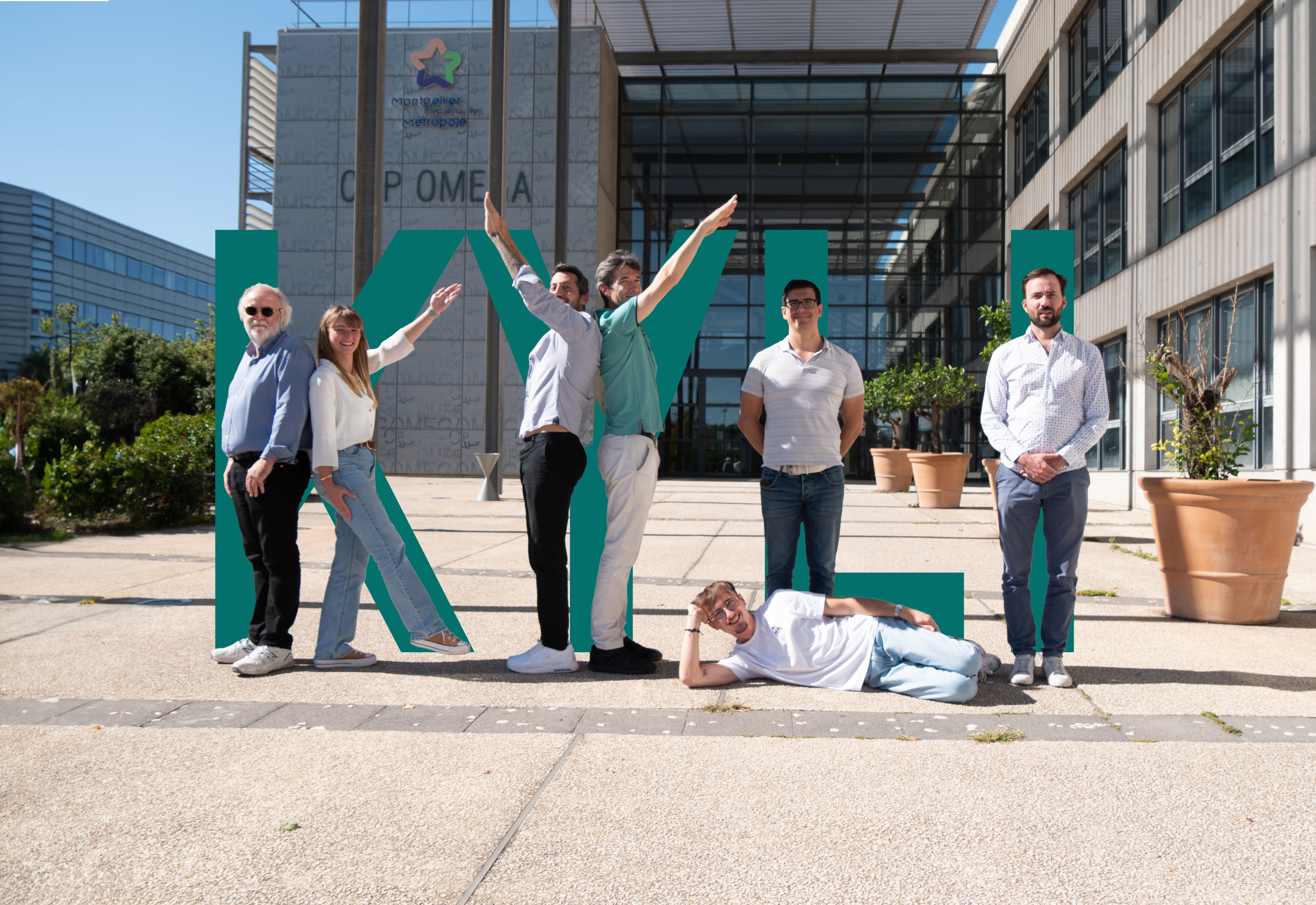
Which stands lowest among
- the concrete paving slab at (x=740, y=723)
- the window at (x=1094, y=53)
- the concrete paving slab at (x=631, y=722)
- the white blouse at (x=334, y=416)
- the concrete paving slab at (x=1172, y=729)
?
the concrete paving slab at (x=631, y=722)

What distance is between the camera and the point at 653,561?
27.9ft

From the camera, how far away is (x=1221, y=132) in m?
13.5

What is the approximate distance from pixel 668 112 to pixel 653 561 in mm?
23420

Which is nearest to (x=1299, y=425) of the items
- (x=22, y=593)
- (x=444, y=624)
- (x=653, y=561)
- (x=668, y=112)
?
(x=653, y=561)

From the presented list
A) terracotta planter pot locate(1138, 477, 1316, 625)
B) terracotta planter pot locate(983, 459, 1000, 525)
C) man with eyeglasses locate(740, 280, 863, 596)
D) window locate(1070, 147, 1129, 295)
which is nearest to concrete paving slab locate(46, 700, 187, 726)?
man with eyeglasses locate(740, 280, 863, 596)

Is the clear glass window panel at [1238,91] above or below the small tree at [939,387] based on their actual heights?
above

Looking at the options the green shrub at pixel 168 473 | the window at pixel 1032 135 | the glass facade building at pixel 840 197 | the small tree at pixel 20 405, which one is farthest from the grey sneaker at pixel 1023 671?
the glass facade building at pixel 840 197

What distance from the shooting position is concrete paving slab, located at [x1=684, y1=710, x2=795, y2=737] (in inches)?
134

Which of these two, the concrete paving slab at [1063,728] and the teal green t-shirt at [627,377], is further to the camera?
the teal green t-shirt at [627,377]

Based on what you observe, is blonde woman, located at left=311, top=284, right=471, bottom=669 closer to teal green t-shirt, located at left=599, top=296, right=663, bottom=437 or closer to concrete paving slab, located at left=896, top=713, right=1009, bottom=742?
teal green t-shirt, located at left=599, top=296, right=663, bottom=437

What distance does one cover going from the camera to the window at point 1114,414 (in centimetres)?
1708

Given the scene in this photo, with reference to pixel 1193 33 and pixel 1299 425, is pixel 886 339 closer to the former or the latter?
pixel 1193 33

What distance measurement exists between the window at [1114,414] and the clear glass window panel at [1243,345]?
3.76m

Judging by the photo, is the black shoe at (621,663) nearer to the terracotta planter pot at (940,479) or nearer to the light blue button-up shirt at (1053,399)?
the light blue button-up shirt at (1053,399)
